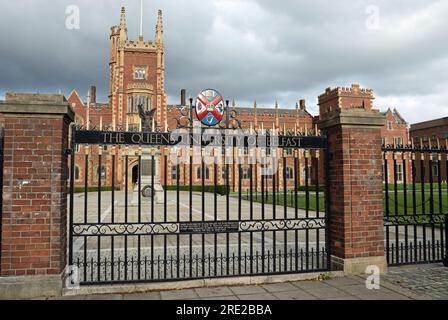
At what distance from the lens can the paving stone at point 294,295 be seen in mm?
4559

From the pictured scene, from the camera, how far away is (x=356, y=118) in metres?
5.66

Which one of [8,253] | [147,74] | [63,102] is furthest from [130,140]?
[147,74]

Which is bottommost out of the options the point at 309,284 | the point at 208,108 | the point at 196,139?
the point at 309,284

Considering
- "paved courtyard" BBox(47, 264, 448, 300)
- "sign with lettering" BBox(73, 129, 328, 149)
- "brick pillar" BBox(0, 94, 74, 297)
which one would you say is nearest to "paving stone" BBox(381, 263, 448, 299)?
"paved courtyard" BBox(47, 264, 448, 300)

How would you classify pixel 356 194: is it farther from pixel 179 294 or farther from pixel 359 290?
pixel 179 294

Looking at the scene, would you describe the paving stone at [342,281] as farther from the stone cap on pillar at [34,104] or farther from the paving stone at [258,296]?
the stone cap on pillar at [34,104]

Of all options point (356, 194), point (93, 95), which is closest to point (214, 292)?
point (356, 194)

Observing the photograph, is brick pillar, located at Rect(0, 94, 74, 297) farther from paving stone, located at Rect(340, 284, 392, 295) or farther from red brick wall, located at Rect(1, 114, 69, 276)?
paving stone, located at Rect(340, 284, 392, 295)

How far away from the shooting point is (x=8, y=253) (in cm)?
442

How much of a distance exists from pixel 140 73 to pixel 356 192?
4550 centimetres

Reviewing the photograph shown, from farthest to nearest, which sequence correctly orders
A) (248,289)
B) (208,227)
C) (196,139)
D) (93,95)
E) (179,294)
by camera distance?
(93,95), (196,139), (208,227), (248,289), (179,294)
